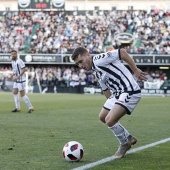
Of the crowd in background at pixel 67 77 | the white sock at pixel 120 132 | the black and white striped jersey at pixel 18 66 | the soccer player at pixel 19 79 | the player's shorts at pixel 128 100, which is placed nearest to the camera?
the player's shorts at pixel 128 100

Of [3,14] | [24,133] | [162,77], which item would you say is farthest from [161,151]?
[3,14]

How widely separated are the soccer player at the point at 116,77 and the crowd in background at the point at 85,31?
3979 cm

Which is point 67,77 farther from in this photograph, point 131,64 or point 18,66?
point 131,64

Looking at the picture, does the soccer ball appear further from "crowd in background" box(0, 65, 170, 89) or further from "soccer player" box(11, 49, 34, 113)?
"crowd in background" box(0, 65, 170, 89)

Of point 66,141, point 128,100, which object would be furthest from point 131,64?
point 66,141

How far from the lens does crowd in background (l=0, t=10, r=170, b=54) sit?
5028cm

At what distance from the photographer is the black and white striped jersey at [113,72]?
8.53m

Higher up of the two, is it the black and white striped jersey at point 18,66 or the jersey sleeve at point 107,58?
the jersey sleeve at point 107,58

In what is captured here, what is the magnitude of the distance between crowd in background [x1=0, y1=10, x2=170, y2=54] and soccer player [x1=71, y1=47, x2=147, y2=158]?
39792 mm

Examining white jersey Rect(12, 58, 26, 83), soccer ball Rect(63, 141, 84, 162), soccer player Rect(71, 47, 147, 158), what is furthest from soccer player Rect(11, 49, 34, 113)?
soccer ball Rect(63, 141, 84, 162)

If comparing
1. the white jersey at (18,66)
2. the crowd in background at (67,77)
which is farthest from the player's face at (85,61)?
the crowd in background at (67,77)

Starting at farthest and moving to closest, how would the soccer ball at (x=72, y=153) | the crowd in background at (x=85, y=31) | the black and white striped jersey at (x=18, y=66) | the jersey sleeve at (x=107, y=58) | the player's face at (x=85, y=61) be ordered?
the crowd in background at (x=85, y=31) → the black and white striped jersey at (x=18, y=66) → the jersey sleeve at (x=107, y=58) → the player's face at (x=85, y=61) → the soccer ball at (x=72, y=153)

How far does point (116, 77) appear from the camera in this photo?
8.66 m

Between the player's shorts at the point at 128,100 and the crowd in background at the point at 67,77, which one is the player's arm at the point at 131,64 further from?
the crowd in background at the point at 67,77
